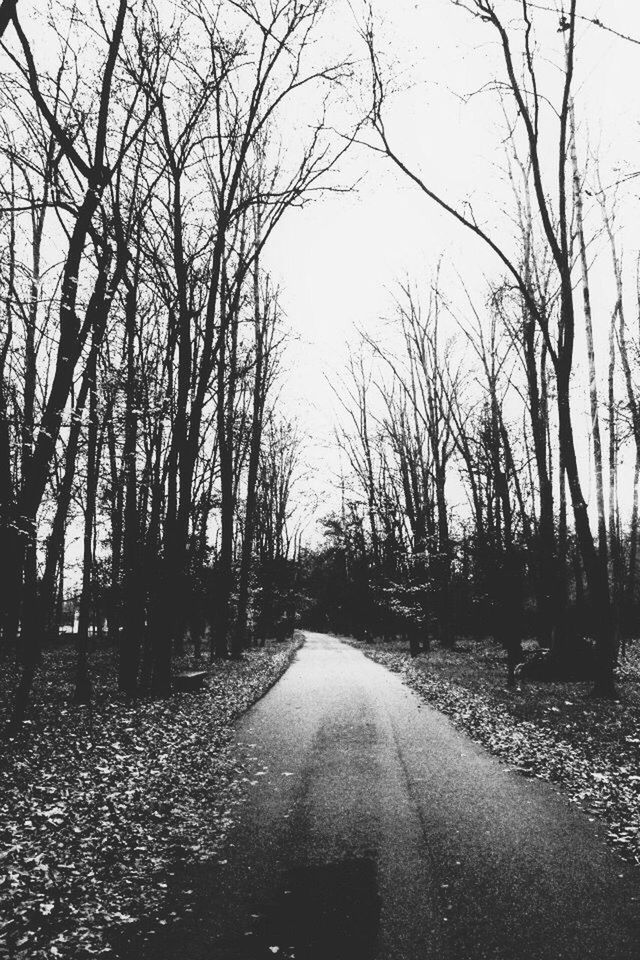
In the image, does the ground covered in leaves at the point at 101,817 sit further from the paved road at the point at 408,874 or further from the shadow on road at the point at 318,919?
the shadow on road at the point at 318,919

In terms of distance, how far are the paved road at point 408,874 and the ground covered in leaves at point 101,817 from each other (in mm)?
418

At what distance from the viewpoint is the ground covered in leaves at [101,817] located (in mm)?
3828

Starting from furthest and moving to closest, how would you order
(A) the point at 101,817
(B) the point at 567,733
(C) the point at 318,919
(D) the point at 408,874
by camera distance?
(B) the point at 567,733
(A) the point at 101,817
(D) the point at 408,874
(C) the point at 318,919

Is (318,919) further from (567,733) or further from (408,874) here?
(567,733)

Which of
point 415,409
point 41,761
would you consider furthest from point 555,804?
point 415,409

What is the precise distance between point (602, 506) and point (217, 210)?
16.4 meters

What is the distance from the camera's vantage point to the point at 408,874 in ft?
14.5

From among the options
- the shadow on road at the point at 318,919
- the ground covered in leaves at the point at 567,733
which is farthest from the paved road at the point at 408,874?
the ground covered in leaves at the point at 567,733

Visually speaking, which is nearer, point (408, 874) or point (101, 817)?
point (408, 874)

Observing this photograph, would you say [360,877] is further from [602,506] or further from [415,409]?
[415,409]

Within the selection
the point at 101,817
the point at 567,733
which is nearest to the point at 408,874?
the point at 101,817

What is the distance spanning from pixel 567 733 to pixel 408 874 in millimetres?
5039

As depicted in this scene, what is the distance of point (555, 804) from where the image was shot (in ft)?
19.2

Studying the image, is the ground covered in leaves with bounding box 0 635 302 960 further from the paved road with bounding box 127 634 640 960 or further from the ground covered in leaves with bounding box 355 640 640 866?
the ground covered in leaves with bounding box 355 640 640 866
